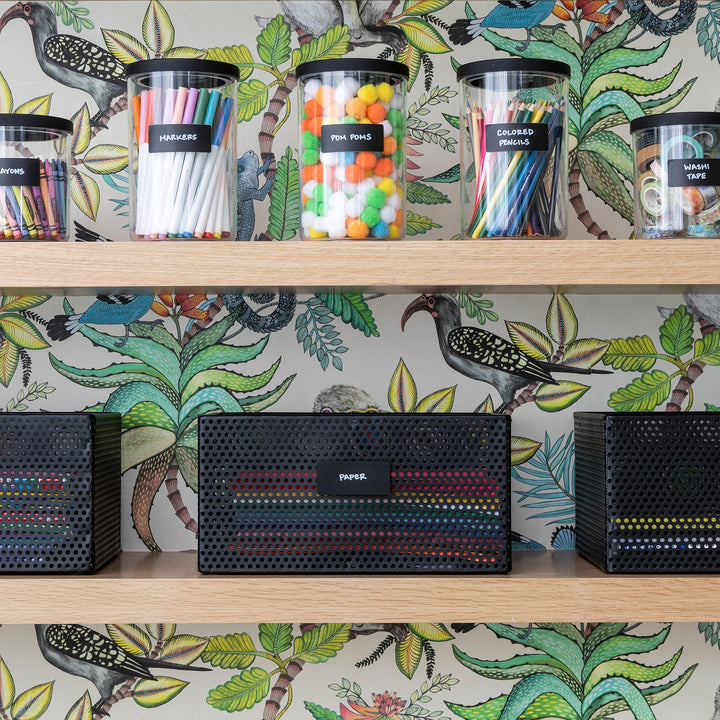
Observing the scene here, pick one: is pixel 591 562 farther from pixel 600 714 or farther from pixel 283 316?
pixel 283 316

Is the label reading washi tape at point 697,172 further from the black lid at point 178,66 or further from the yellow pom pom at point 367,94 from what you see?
the black lid at point 178,66

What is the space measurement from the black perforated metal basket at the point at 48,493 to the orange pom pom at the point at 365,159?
423mm

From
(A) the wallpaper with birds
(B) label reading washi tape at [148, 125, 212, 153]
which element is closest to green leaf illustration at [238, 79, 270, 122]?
(A) the wallpaper with birds

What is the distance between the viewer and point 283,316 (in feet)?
3.80

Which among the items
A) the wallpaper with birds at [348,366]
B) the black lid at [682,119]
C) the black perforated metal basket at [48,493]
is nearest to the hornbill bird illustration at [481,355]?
the wallpaper with birds at [348,366]

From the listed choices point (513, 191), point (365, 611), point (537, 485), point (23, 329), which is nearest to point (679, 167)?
point (513, 191)

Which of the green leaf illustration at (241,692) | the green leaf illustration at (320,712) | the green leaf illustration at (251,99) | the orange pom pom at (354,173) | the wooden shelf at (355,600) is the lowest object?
the green leaf illustration at (320,712)

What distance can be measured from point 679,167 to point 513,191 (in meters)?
0.19

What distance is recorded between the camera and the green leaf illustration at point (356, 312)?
45.4 inches

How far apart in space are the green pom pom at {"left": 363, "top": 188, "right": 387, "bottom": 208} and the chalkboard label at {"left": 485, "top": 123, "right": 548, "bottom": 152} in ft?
0.44

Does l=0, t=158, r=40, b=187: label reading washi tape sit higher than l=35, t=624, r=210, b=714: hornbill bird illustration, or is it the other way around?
l=0, t=158, r=40, b=187: label reading washi tape

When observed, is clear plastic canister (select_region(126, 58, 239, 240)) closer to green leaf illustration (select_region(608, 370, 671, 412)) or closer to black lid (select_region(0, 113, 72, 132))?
black lid (select_region(0, 113, 72, 132))

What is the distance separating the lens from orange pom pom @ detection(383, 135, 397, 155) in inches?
36.4

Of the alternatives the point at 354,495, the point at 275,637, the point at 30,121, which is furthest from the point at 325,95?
the point at 275,637
